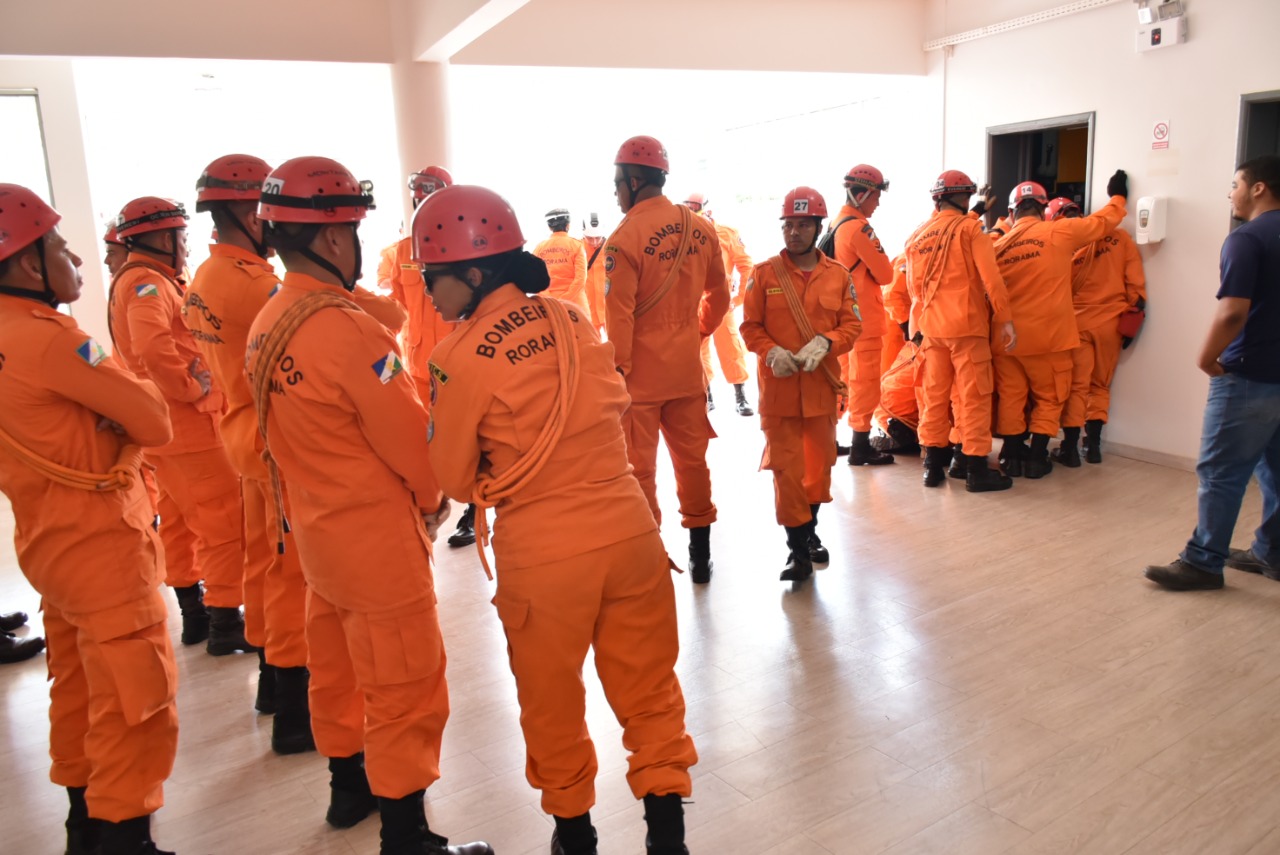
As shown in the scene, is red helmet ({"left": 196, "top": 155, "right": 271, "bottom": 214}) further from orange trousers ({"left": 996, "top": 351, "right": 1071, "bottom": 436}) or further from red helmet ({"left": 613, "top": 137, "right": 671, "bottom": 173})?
orange trousers ({"left": 996, "top": 351, "right": 1071, "bottom": 436})

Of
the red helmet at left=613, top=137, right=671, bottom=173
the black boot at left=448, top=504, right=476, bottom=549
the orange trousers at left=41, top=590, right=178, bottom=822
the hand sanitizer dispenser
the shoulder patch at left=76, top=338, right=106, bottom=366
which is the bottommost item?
the black boot at left=448, top=504, right=476, bottom=549

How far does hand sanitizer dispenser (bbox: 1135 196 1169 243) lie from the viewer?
5582 mm

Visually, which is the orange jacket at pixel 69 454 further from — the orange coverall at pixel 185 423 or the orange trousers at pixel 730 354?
the orange trousers at pixel 730 354

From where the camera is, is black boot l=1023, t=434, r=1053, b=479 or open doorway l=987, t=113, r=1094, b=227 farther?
open doorway l=987, t=113, r=1094, b=227

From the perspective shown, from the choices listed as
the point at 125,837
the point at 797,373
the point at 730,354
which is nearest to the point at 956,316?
the point at 797,373

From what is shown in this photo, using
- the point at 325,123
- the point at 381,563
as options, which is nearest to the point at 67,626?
the point at 381,563

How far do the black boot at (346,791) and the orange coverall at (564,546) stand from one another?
71 cm

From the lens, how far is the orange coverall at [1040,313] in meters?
5.40

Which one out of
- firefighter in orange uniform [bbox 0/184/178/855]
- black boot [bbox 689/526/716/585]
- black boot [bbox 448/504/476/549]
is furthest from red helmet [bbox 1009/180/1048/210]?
firefighter in orange uniform [bbox 0/184/178/855]

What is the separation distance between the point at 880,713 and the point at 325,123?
9.72 meters

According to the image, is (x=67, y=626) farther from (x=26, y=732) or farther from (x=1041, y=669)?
(x=1041, y=669)

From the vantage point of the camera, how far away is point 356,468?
2135 mm

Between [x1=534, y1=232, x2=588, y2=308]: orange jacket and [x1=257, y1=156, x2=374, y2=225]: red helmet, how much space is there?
216 inches

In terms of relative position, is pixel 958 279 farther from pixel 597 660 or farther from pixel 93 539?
pixel 93 539
